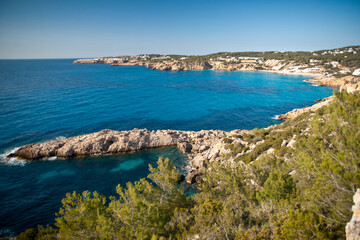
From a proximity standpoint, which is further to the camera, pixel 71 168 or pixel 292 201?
pixel 71 168

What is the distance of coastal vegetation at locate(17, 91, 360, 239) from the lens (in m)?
8.28

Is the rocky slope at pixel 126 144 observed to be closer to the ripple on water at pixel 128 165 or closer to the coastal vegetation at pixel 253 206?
the ripple on water at pixel 128 165

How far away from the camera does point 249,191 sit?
551 inches

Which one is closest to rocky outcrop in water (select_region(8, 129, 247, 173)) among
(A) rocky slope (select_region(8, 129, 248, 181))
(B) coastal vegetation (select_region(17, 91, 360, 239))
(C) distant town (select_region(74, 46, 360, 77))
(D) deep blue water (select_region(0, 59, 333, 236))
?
(A) rocky slope (select_region(8, 129, 248, 181))

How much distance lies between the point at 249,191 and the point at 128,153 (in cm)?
2563

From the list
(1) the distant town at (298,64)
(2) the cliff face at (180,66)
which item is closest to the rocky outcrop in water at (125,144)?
(1) the distant town at (298,64)

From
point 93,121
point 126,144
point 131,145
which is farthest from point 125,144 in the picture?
point 93,121

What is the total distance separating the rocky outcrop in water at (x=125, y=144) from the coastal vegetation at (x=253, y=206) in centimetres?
1556

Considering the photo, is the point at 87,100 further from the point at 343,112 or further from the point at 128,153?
the point at 343,112

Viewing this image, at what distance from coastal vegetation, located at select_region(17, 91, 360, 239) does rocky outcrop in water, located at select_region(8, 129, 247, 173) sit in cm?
1556

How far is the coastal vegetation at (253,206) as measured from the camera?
8281 millimetres

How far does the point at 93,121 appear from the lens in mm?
47094

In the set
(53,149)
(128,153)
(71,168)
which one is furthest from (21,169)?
(128,153)

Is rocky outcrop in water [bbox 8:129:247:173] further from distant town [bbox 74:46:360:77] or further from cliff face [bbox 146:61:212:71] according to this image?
cliff face [bbox 146:61:212:71]
